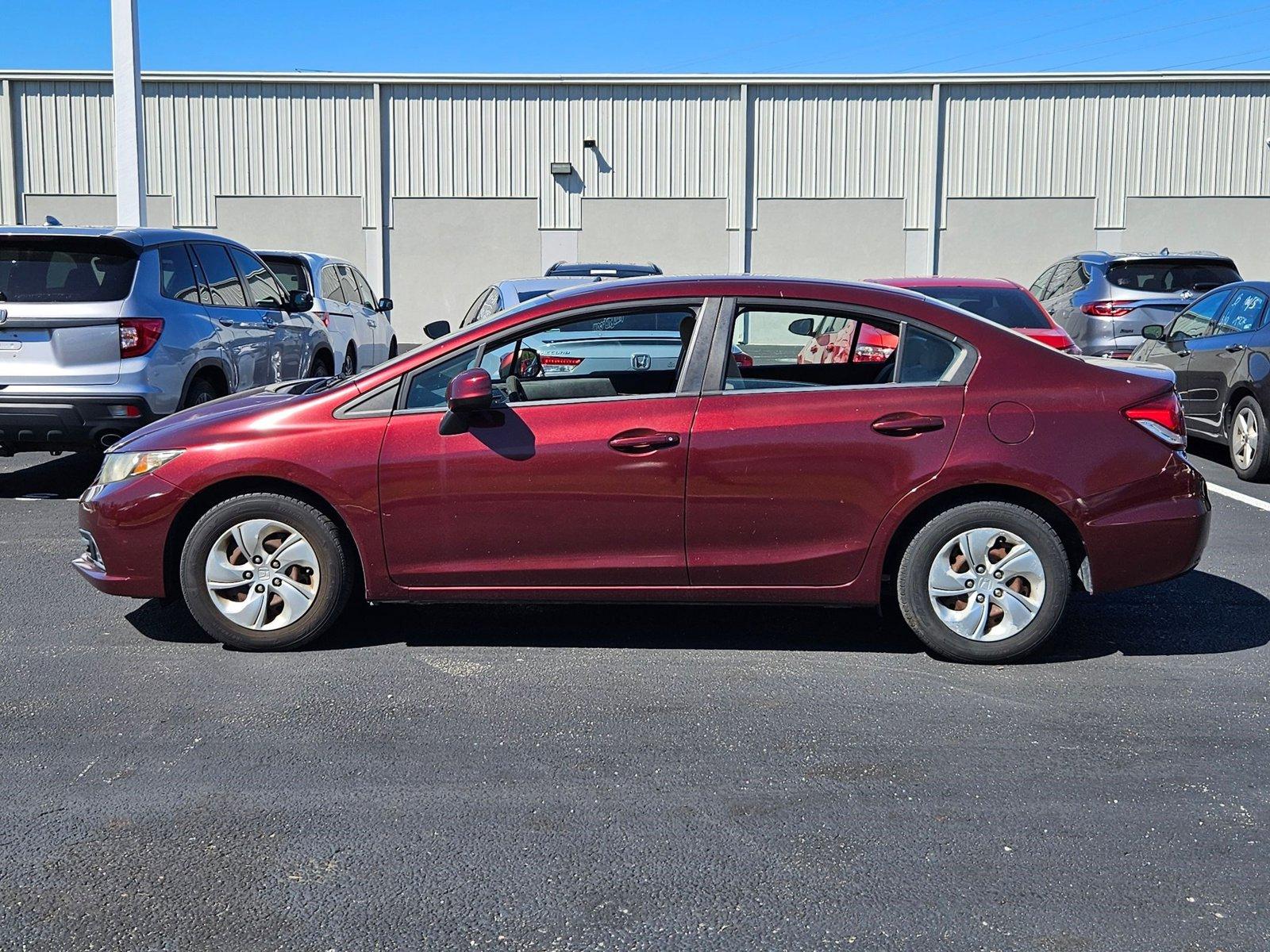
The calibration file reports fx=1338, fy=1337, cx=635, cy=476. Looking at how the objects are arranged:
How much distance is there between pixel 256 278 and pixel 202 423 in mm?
5584

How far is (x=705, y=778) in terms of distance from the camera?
4160 mm

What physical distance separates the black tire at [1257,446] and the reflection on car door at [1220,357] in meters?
0.21

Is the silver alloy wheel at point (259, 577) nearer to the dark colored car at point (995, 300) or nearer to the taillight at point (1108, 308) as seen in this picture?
the dark colored car at point (995, 300)

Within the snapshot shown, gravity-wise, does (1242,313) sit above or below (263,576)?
above

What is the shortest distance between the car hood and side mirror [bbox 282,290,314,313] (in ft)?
17.4

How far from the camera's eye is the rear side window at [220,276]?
960 centimetres

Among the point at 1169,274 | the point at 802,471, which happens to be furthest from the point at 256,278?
the point at 1169,274

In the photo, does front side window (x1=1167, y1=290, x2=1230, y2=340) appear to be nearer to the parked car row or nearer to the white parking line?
the white parking line

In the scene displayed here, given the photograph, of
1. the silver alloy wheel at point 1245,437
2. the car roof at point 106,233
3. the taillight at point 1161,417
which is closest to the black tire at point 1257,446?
the silver alloy wheel at point 1245,437

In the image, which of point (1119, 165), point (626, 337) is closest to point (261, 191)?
point (1119, 165)

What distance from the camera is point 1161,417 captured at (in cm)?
534

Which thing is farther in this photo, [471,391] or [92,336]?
[92,336]

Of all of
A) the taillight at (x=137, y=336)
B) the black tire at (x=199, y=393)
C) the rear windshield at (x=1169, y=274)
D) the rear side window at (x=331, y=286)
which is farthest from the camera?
the rear windshield at (x=1169, y=274)

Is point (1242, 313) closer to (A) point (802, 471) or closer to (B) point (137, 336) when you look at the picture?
(A) point (802, 471)
